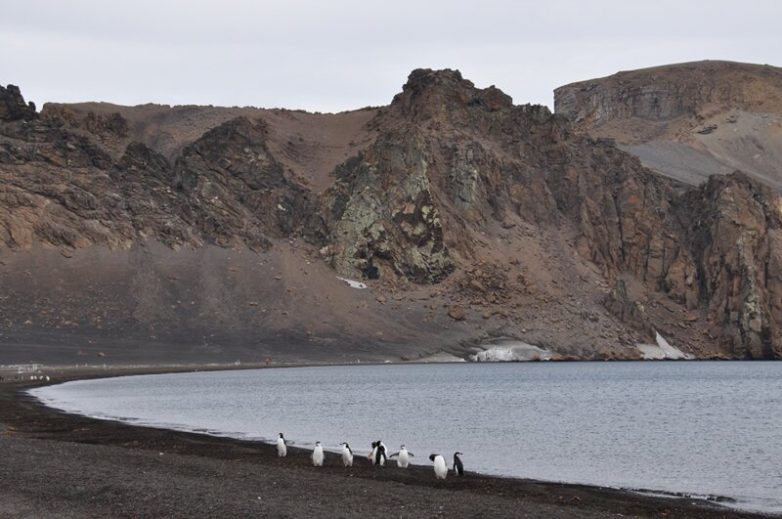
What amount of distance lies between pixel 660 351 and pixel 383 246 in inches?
1782

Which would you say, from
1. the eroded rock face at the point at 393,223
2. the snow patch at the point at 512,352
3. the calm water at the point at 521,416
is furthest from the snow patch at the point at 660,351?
the calm water at the point at 521,416

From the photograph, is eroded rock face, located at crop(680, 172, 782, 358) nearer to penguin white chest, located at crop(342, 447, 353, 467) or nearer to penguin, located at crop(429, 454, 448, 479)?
penguin white chest, located at crop(342, 447, 353, 467)

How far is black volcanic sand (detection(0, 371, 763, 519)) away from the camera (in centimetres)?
2641

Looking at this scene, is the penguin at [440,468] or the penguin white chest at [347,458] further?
the penguin white chest at [347,458]

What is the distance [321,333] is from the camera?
5930 inches

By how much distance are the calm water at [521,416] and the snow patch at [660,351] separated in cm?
3896

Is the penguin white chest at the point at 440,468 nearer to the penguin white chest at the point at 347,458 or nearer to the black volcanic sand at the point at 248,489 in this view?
the black volcanic sand at the point at 248,489

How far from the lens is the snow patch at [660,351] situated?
164m

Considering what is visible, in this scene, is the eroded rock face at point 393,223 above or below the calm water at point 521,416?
above

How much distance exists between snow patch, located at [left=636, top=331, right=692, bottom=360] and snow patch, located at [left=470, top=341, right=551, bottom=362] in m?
15.9

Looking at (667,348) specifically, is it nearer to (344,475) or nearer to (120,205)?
(120,205)

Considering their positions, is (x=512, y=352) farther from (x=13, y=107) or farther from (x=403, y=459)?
(x=403, y=459)

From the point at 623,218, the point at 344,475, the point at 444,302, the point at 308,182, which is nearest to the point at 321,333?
the point at 444,302

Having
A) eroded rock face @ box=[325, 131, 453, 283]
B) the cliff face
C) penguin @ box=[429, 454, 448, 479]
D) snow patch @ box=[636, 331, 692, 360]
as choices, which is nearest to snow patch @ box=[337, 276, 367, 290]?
the cliff face
